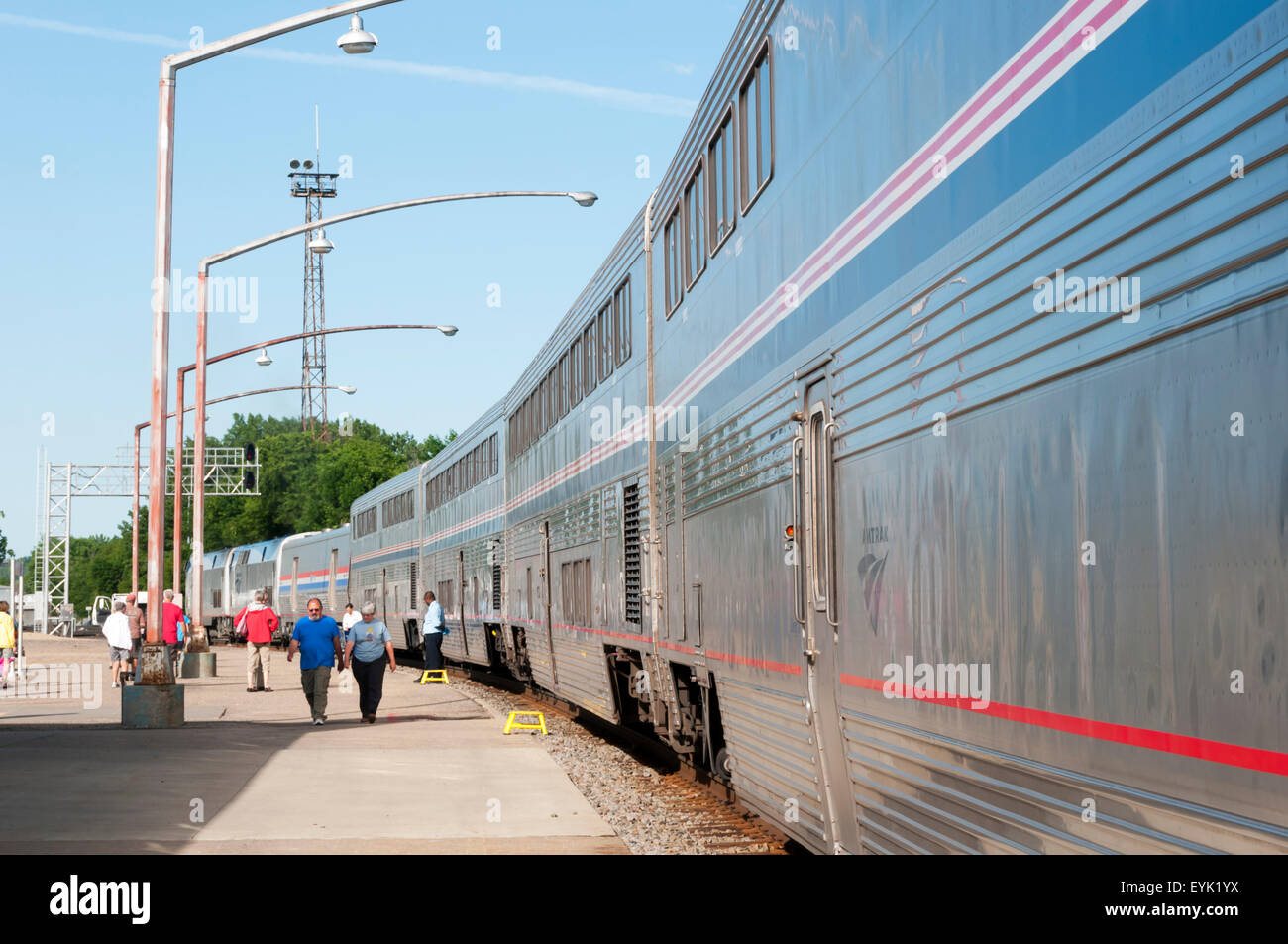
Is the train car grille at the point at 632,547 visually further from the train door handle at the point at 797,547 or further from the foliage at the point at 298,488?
the foliage at the point at 298,488

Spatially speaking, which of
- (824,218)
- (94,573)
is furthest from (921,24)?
(94,573)

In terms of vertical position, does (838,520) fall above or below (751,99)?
below

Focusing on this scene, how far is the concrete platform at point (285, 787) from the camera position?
10.1 metres

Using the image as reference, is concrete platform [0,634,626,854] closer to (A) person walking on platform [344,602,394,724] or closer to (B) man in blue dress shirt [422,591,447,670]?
(A) person walking on platform [344,602,394,724]

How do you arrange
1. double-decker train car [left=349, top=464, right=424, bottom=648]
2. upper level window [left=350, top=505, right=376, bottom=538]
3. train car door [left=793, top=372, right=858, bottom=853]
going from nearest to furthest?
1. train car door [left=793, top=372, right=858, bottom=853]
2. double-decker train car [left=349, top=464, right=424, bottom=648]
3. upper level window [left=350, top=505, right=376, bottom=538]

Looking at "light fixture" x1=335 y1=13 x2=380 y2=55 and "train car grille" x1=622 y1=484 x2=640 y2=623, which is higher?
"light fixture" x1=335 y1=13 x2=380 y2=55

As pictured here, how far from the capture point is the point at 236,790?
12.6 metres

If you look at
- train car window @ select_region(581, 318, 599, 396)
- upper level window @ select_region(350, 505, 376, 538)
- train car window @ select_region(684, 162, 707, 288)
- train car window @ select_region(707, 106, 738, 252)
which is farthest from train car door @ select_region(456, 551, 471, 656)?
train car window @ select_region(707, 106, 738, 252)

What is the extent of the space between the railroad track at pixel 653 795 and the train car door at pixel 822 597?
3020 mm

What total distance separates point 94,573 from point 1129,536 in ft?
480

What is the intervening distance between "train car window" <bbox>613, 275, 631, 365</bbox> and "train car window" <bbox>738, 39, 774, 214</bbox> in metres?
4.65

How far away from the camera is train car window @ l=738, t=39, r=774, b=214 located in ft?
26.8

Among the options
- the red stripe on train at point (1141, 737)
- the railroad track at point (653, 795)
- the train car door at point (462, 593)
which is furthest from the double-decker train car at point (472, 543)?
the red stripe on train at point (1141, 737)

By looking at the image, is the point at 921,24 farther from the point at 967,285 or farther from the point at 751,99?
the point at 751,99
